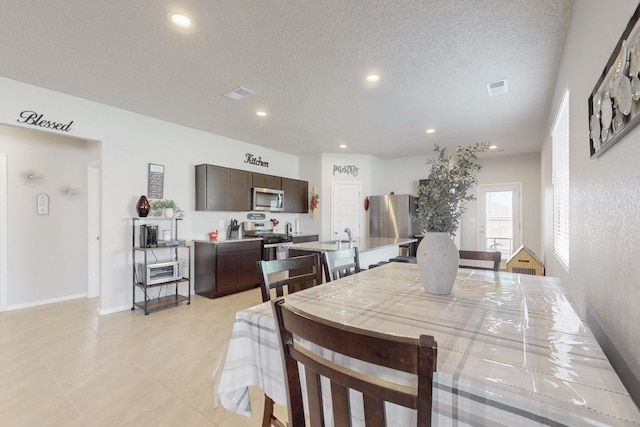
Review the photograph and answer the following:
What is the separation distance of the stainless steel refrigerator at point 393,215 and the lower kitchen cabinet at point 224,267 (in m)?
2.93

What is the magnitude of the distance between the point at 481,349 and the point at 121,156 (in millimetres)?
4499

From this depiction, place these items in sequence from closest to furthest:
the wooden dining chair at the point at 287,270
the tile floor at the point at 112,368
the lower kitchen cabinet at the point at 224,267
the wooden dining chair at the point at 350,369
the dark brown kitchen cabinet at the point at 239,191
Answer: the wooden dining chair at the point at 350,369, the wooden dining chair at the point at 287,270, the tile floor at the point at 112,368, the lower kitchen cabinet at the point at 224,267, the dark brown kitchen cabinet at the point at 239,191

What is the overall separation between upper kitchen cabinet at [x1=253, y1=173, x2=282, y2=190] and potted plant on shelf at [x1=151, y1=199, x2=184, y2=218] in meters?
1.53

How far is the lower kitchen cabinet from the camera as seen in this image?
14.1 feet

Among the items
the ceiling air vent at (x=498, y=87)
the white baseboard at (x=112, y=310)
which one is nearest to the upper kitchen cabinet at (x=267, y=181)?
the white baseboard at (x=112, y=310)

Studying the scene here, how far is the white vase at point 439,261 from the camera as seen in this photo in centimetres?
142

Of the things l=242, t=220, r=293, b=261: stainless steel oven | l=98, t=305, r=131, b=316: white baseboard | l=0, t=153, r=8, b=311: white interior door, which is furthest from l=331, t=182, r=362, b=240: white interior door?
l=0, t=153, r=8, b=311: white interior door

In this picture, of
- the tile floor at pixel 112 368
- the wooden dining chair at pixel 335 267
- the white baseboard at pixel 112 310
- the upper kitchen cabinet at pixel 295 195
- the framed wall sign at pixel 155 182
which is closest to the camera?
the tile floor at pixel 112 368

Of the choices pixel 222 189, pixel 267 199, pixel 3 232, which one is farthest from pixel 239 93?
pixel 3 232

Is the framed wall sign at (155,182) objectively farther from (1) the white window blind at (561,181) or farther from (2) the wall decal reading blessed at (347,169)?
(1) the white window blind at (561,181)

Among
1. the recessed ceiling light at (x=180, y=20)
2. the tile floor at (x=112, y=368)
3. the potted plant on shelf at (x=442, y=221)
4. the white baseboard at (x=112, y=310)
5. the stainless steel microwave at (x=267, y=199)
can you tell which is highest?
the recessed ceiling light at (x=180, y=20)

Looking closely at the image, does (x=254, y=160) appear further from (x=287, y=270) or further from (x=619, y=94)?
(x=619, y=94)

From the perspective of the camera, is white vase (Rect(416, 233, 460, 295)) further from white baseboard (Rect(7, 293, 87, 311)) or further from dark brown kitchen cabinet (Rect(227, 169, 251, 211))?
white baseboard (Rect(7, 293, 87, 311))

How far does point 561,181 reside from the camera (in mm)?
2703
